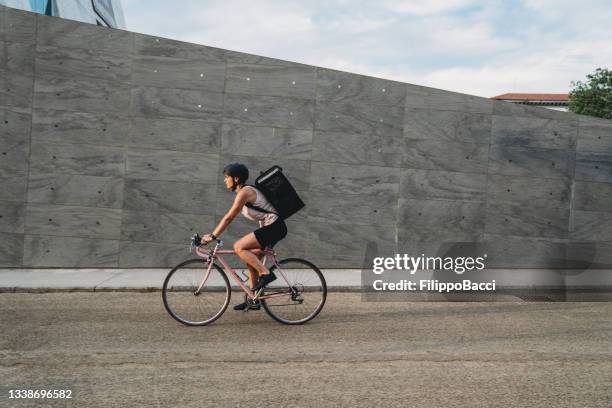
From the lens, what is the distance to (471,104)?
38.3ft

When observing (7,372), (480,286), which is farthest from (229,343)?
(480,286)

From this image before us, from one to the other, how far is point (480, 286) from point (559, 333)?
3513 millimetres

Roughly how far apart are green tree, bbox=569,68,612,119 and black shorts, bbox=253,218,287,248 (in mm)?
45975

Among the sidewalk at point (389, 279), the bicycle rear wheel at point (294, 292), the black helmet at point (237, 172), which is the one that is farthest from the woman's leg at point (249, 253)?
the sidewalk at point (389, 279)

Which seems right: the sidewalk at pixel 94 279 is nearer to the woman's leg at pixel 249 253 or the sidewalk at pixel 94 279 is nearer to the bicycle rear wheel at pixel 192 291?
the bicycle rear wheel at pixel 192 291

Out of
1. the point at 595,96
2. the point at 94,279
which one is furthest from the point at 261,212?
the point at 595,96

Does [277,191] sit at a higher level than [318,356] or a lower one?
higher

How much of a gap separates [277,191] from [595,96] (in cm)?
4735

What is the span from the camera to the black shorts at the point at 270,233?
6559 mm

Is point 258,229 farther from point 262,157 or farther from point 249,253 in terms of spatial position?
point 262,157

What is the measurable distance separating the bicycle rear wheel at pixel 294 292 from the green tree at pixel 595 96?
45.8 m

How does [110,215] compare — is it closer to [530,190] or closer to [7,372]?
[7,372]

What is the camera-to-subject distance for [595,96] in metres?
46.7

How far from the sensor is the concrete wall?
10.6 meters
